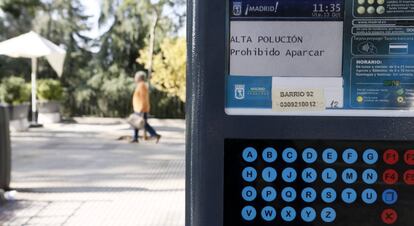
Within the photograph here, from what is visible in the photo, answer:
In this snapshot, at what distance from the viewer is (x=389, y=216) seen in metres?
1.18

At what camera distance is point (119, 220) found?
5828 millimetres

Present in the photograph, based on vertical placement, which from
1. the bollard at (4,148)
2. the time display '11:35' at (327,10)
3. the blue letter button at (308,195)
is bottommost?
→ the bollard at (4,148)

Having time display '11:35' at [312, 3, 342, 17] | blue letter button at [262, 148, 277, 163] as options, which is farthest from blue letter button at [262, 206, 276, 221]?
time display '11:35' at [312, 3, 342, 17]

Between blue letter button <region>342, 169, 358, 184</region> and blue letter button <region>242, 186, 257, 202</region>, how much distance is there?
192 millimetres

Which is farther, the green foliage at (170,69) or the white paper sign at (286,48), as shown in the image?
the green foliage at (170,69)

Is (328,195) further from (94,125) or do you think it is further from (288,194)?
(94,125)

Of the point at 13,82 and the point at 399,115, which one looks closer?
the point at 399,115

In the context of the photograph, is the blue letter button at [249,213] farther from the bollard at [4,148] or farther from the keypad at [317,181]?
the bollard at [4,148]

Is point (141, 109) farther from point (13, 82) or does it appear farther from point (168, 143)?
point (13, 82)

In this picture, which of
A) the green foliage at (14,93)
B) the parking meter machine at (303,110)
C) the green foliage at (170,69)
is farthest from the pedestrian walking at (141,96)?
the parking meter machine at (303,110)

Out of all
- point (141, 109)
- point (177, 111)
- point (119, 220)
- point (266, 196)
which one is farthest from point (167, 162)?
point (177, 111)

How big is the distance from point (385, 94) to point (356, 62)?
0.09 meters

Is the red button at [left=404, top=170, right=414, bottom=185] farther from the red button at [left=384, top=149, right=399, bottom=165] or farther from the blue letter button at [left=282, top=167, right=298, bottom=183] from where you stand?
the blue letter button at [left=282, top=167, right=298, bottom=183]

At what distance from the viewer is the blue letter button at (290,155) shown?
1.16 meters
